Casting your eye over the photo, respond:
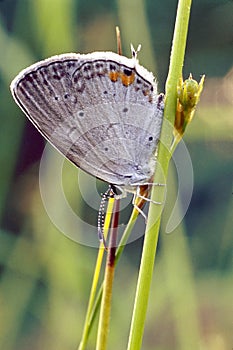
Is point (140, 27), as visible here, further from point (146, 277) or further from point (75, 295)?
point (146, 277)

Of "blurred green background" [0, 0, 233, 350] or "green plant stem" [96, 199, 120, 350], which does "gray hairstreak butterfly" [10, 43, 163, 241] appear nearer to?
"green plant stem" [96, 199, 120, 350]

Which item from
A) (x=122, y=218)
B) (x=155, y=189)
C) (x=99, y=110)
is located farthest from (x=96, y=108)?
(x=122, y=218)

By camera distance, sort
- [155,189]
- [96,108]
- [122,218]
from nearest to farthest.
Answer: [155,189] < [96,108] < [122,218]

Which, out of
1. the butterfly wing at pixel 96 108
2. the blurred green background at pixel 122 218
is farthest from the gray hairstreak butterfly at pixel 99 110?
Result: the blurred green background at pixel 122 218

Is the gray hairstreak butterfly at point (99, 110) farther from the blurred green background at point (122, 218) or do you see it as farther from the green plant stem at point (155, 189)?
the blurred green background at point (122, 218)

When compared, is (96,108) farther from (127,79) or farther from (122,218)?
(122,218)

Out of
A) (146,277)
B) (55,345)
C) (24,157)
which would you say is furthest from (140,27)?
(146,277)
